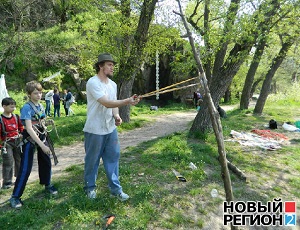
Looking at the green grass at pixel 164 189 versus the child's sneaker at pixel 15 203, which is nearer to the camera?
the green grass at pixel 164 189

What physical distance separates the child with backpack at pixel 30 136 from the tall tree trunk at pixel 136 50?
7010 mm

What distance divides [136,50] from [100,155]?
23.8 feet

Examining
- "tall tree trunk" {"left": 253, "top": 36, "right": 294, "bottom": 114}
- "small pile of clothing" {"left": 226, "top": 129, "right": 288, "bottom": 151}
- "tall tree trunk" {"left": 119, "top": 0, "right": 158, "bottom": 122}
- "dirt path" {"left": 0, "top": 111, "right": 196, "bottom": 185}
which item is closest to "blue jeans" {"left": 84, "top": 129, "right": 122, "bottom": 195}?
"dirt path" {"left": 0, "top": 111, "right": 196, "bottom": 185}

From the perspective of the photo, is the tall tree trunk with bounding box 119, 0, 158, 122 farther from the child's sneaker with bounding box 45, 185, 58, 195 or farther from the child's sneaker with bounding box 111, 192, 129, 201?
the child's sneaker with bounding box 111, 192, 129, 201

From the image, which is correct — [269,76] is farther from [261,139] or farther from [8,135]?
[8,135]

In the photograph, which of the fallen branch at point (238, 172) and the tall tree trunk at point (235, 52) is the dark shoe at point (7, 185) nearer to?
the fallen branch at point (238, 172)

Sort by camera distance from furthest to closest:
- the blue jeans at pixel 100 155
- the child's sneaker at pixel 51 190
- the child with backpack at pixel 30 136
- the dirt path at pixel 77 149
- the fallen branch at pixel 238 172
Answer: the dirt path at pixel 77 149, the fallen branch at pixel 238 172, the child's sneaker at pixel 51 190, the blue jeans at pixel 100 155, the child with backpack at pixel 30 136

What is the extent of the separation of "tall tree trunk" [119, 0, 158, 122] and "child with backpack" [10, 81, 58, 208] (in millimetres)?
7010

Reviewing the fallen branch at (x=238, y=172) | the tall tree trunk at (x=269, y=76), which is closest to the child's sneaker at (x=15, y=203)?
the fallen branch at (x=238, y=172)

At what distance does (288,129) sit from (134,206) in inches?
372

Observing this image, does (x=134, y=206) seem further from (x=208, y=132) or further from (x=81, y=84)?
(x=81, y=84)

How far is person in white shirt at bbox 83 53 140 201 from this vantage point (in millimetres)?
3816

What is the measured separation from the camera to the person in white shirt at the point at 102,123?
3.82m

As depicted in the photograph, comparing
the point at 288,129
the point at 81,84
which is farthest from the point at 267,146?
the point at 81,84
